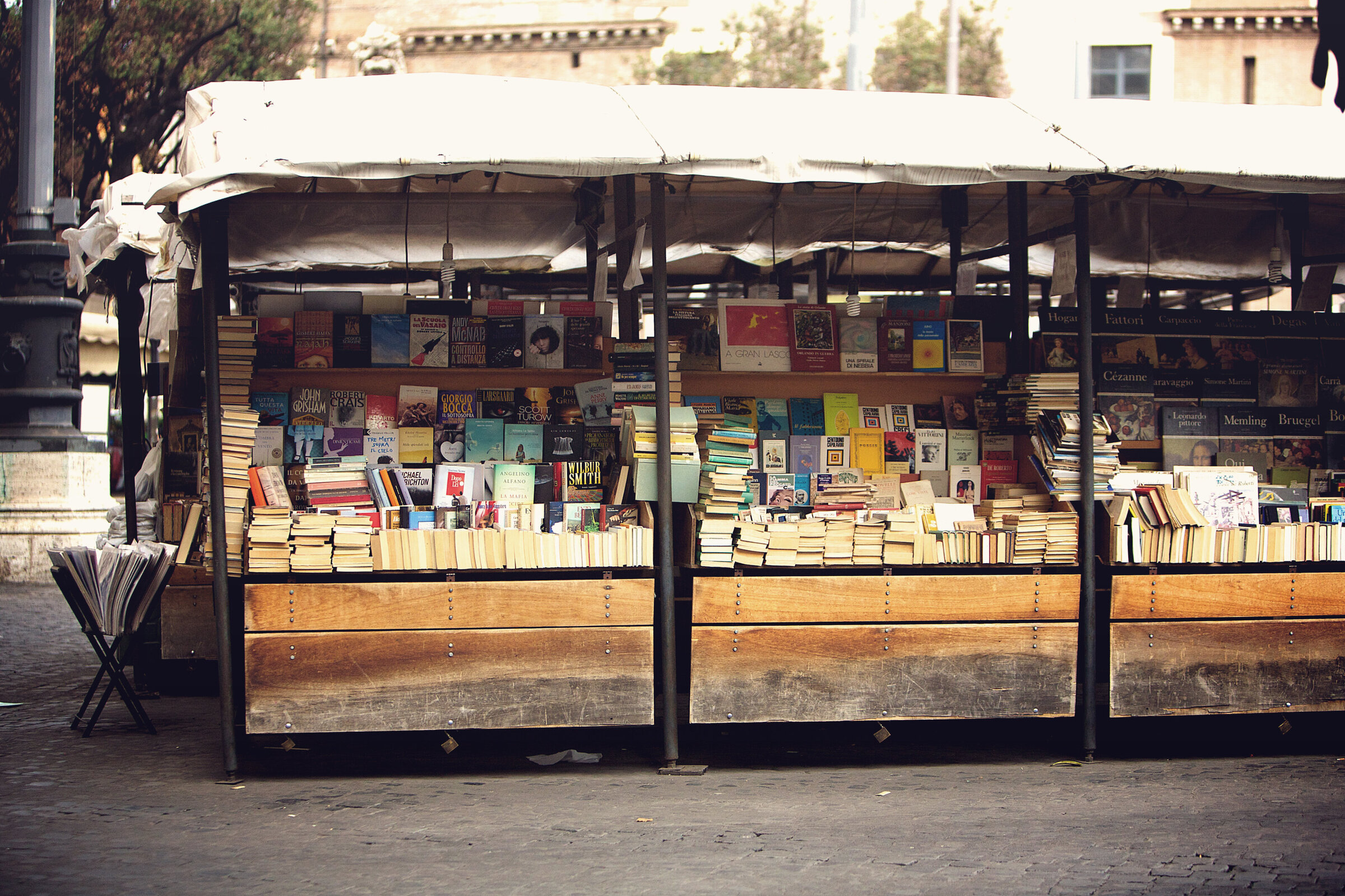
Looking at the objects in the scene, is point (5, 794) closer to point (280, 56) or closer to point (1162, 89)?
point (280, 56)

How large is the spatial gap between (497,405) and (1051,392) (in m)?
2.90

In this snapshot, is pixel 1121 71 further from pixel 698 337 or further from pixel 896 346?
pixel 698 337

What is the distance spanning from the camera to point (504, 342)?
237 inches

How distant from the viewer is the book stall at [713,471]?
526cm

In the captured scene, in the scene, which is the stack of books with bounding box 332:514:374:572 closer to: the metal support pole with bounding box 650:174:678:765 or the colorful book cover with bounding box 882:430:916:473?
the metal support pole with bounding box 650:174:678:765

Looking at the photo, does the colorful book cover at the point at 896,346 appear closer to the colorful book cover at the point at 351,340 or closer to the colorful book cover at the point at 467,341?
the colorful book cover at the point at 467,341

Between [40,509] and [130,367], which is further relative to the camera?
[40,509]

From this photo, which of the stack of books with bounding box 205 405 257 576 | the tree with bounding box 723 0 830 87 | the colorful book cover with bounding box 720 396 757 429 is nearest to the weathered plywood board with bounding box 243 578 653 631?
the stack of books with bounding box 205 405 257 576

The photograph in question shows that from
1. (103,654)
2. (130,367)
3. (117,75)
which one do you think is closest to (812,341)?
(103,654)

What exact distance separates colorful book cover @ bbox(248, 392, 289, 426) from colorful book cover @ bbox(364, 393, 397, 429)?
15.6 inches

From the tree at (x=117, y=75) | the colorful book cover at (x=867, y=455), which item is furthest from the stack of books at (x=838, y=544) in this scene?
the tree at (x=117, y=75)

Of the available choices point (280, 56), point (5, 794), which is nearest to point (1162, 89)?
point (280, 56)

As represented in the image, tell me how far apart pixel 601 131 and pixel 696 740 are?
326 centimetres

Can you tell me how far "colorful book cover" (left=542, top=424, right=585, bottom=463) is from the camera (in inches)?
233
